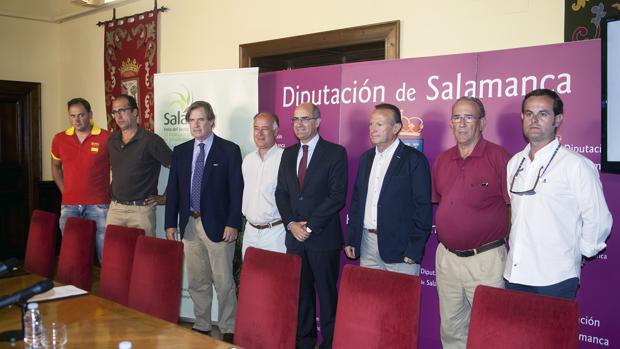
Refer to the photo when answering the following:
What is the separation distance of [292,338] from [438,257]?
1193mm

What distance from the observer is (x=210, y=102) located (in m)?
4.65

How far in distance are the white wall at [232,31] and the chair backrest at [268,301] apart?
2.36 meters

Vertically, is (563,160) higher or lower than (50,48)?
lower

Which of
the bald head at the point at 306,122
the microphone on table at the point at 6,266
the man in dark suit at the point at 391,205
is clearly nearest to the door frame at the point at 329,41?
the bald head at the point at 306,122

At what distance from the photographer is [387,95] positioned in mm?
3844

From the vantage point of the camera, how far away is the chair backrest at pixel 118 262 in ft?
10.1

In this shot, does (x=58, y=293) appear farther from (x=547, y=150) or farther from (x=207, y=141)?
(x=547, y=150)

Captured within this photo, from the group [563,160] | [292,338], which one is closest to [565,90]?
[563,160]

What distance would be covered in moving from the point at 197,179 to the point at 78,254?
3.22 feet

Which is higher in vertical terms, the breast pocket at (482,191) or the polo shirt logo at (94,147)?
the polo shirt logo at (94,147)

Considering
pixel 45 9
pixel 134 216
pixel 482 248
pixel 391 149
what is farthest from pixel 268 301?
pixel 45 9

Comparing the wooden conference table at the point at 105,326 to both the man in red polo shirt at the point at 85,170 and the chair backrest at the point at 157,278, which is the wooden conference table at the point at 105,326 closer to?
the chair backrest at the point at 157,278

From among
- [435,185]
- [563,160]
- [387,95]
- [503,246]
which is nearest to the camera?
[563,160]

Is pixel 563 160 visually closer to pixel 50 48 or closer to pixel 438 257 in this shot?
pixel 438 257
